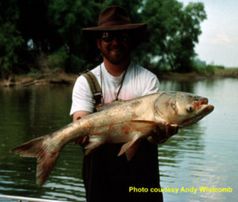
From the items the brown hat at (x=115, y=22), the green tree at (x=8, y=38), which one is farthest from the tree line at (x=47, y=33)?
the brown hat at (x=115, y=22)

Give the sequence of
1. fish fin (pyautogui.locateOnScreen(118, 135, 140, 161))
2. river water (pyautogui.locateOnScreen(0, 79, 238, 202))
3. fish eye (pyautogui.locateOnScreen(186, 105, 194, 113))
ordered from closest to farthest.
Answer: fish eye (pyautogui.locateOnScreen(186, 105, 194, 113)) → fish fin (pyautogui.locateOnScreen(118, 135, 140, 161)) → river water (pyautogui.locateOnScreen(0, 79, 238, 202))

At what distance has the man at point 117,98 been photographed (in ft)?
13.2

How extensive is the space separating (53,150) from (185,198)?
625 cm

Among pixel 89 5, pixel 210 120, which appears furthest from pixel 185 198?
pixel 89 5

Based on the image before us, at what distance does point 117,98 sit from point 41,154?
0.71 m

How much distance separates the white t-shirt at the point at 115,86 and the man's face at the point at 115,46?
0.11 m

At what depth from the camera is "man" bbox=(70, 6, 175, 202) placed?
403 centimetres

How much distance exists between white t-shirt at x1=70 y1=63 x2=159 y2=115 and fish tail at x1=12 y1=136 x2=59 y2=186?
400 mm

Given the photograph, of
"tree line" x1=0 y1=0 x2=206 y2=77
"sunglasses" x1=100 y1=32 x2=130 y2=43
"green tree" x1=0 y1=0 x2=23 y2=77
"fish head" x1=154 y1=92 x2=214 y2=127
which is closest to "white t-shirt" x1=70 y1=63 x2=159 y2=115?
"sunglasses" x1=100 y1=32 x2=130 y2=43

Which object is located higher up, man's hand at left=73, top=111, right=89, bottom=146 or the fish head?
the fish head

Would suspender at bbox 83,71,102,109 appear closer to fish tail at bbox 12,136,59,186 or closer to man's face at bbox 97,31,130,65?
man's face at bbox 97,31,130,65

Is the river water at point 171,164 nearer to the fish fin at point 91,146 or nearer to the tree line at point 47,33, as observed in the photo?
the fish fin at point 91,146

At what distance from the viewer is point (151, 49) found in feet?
229

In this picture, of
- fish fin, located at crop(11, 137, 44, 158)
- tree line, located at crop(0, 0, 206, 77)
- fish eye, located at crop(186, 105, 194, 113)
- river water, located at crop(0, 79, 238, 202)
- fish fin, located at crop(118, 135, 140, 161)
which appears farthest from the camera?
tree line, located at crop(0, 0, 206, 77)
